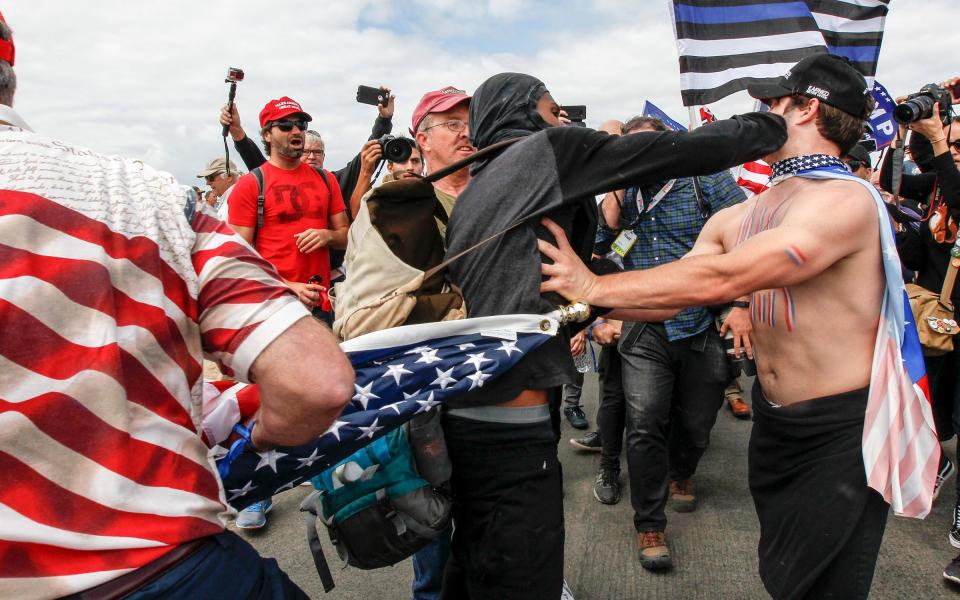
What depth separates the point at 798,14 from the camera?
3.50 metres

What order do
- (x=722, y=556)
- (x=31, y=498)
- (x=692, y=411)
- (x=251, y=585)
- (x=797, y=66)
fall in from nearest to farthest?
(x=31, y=498), (x=251, y=585), (x=797, y=66), (x=722, y=556), (x=692, y=411)

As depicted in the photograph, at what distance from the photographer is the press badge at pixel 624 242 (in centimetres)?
334

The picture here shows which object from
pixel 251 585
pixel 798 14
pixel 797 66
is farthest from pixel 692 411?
pixel 251 585

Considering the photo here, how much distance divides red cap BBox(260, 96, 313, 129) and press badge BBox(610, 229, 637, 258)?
230cm

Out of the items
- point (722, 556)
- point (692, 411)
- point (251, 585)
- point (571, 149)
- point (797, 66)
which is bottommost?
point (722, 556)

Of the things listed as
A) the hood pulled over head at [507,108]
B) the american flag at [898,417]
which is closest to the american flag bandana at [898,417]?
the american flag at [898,417]

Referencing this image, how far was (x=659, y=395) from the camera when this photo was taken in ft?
10.6

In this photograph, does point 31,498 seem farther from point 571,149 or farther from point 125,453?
point 571,149

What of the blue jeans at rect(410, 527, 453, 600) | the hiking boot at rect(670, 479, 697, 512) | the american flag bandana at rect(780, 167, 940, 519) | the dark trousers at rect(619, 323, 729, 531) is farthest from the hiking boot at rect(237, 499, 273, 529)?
Answer: the american flag bandana at rect(780, 167, 940, 519)

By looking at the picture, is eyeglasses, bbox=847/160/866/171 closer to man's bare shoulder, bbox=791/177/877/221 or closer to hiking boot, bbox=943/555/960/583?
hiking boot, bbox=943/555/960/583

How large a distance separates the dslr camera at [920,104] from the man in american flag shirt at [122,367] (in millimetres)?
2729

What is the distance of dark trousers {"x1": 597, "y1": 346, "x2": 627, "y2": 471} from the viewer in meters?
3.70

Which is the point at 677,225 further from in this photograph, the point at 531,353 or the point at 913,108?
the point at 531,353

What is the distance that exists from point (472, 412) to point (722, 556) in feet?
6.46
